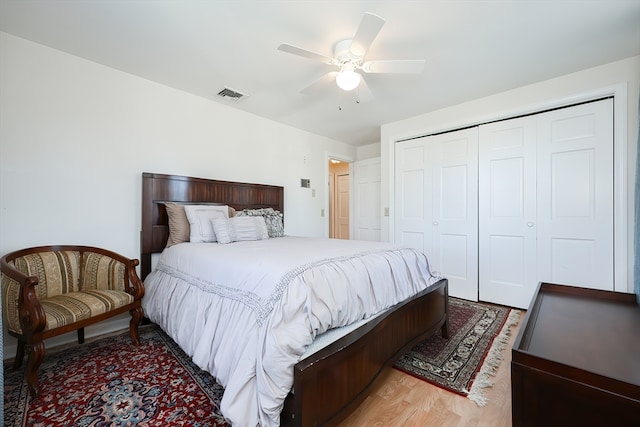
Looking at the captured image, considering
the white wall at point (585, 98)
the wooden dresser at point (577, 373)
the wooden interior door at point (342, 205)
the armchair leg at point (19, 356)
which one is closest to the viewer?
the wooden dresser at point (577, 373)

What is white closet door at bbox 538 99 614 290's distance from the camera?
243 centimetres

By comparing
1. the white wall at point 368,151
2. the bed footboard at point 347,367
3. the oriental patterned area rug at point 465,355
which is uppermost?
the white wall at point 368,151

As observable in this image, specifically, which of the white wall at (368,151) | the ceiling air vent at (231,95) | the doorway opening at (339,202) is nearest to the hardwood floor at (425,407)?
the ceiling air vent at (231,95)

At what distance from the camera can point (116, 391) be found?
5.05 ft

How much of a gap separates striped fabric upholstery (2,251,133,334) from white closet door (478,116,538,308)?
3666 millimetres

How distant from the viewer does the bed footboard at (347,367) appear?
1054mm

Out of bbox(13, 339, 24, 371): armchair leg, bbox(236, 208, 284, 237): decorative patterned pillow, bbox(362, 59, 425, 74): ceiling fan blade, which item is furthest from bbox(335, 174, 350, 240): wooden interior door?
bbox(13, 339, 24, 371): armchair leg

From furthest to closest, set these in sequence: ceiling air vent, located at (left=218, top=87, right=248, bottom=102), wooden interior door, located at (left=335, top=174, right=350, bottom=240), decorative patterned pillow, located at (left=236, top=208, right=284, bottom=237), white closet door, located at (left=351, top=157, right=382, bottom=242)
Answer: wooden interior door, located at (left=335, top=174, right=350, bottom=240)
white closet door, located at (left=351, top=157, right=382, bottom=242)
decorative patterned pillow, located at (left=236, top=208, right=284, bottom=237)
ceiling air vent, located at (left=218, top=87, right=248, bottom=102)

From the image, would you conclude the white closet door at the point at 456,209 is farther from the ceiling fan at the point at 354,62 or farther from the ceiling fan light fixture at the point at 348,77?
the ceiling fan light fixture at the point at 348,77

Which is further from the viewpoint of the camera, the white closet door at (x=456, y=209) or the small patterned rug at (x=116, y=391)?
the white closet door at (x=456, y=209)

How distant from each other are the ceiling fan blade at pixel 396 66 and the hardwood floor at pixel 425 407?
2104 millimetres

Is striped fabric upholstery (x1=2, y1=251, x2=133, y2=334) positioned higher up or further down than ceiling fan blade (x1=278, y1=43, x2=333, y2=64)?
further down

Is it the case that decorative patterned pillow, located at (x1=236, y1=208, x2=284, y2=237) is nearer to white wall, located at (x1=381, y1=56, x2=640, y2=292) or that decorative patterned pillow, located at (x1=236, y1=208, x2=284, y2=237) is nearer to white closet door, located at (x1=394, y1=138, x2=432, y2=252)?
white closet door, located at (x1=394, y1=138, x2=432, y2=252)

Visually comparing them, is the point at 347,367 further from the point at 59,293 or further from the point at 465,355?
the point at 59,293
